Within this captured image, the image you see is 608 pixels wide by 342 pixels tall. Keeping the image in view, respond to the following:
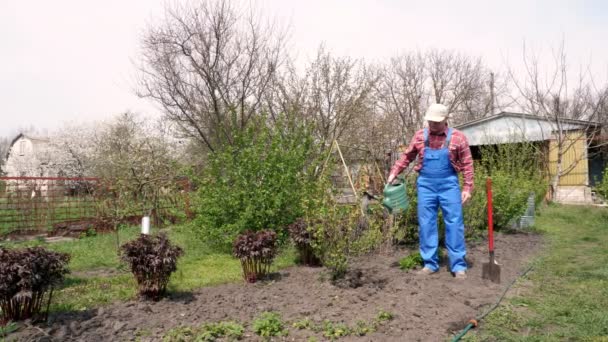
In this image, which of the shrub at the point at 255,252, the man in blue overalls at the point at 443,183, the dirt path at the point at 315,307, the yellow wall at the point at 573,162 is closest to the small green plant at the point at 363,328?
the dirt path at the point at 315,307

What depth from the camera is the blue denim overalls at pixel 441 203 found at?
16.1 feet

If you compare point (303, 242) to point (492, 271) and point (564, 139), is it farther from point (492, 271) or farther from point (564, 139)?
point (564, 139)

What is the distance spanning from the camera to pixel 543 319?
11.9ft

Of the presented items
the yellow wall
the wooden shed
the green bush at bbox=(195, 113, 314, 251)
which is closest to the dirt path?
the green bush at bbox=(195, 113, 314, 251)

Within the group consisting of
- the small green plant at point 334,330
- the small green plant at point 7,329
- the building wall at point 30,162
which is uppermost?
the building wall at point 30,162

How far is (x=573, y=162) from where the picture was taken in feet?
52.1

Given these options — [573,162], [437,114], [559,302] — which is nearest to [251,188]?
[437,114]

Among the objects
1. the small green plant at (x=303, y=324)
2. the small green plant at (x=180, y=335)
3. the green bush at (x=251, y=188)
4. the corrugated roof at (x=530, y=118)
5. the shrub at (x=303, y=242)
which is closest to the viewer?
the small green plant at (x=180, y=335)

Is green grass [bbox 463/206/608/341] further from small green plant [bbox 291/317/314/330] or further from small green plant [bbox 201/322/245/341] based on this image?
small green plant [bbox 201/322/245/341]

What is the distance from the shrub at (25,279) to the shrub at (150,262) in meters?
0.61

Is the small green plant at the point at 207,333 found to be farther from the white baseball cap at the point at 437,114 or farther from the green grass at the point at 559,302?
the white baseball cap at the point at 437,114

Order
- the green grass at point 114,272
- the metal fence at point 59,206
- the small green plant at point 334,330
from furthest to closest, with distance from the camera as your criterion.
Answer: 1. the metal fence at point 59,206
2. the green grass at point 114,272
3. the small green plant at point 334,330

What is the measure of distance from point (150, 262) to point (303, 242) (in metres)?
2.19

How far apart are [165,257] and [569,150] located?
54.4ft
